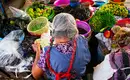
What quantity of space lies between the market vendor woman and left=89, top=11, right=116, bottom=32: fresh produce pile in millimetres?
594

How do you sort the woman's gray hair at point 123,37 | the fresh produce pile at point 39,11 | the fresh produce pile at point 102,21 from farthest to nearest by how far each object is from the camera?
the fresh produce pile at point 39,11 < the fresh produce pile at point 102,21 < the woman's gray hair at point 123,37

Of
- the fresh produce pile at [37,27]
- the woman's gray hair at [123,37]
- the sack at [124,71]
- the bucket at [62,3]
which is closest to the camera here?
the sack at [124,71]

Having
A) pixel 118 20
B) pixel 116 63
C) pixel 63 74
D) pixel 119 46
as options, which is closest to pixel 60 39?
pixel 63 74

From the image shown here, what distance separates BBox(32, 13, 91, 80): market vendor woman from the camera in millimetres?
1855

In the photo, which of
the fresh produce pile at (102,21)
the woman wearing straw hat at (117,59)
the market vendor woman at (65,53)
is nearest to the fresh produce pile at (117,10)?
the fresh produce pile at (102,21)

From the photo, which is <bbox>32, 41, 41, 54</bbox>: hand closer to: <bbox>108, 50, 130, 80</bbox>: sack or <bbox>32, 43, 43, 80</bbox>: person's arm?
<bbox>32, 43, 43, 80</bbox>: person's arm

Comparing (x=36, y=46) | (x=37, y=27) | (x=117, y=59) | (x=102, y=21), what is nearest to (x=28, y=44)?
(x=36, y=46)

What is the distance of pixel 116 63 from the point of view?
1906 mm

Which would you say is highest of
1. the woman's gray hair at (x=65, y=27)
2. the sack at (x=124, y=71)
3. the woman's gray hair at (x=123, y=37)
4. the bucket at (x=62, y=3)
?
the woman's gray hair at (x=65, y=27)

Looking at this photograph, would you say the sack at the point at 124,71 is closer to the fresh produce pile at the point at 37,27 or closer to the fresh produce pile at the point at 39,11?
the fresh produce pile at the point at 37,27

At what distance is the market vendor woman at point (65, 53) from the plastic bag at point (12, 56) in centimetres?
38

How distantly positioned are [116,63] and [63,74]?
1.60ft

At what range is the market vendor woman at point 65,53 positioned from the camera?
1.86m

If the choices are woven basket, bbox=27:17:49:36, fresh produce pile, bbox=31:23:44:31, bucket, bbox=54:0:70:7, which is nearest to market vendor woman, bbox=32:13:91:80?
woven basket, bbox=27:17:49:36
